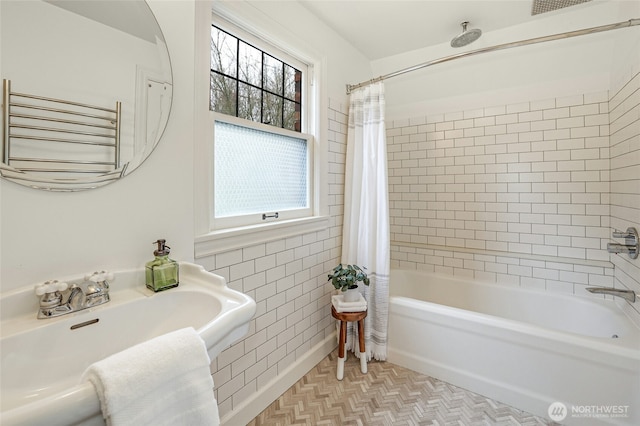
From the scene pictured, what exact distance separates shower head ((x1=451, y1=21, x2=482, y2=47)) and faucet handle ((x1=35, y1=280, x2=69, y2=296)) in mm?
2745

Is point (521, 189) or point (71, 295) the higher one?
point (521, 189)

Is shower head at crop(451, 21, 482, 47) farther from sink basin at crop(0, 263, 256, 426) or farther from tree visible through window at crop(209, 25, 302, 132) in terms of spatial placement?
sink basin at crop(0, 263, 256, 426)

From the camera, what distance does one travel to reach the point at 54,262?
3.00 ft

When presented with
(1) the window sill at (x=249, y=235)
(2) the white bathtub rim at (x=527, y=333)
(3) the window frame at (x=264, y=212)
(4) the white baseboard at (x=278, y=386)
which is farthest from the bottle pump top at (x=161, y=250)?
(2) the white bathtub rim at (x=527, y=333)

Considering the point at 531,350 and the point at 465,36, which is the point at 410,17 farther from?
the point at 531,350

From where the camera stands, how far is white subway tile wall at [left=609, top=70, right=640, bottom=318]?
5.42 ft

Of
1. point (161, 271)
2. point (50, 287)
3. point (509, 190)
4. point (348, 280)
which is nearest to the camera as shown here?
point (50, 287)

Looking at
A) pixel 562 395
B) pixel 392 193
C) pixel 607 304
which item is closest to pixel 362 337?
pixel 562 395

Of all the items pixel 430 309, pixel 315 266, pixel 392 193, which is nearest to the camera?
pixel 430 309

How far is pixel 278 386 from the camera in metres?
1.80

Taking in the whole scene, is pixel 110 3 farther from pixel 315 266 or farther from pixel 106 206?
pixel 315 266

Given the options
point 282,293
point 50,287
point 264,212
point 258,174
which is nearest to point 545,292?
point 282,293

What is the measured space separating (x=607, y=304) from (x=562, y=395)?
87cm

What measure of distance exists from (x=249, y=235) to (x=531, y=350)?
1.76 m
